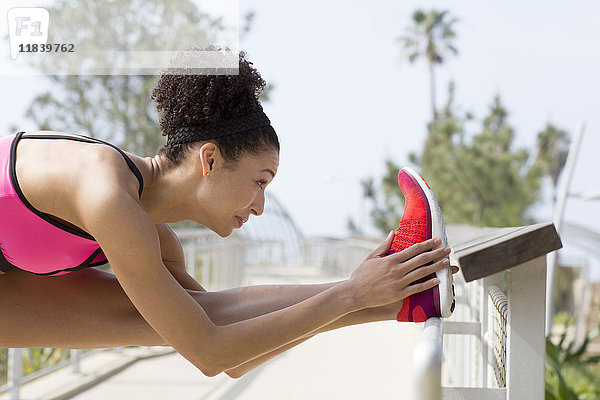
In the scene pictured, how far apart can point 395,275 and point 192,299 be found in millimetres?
473

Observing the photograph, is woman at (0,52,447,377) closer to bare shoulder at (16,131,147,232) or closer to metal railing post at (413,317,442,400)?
bare shoulder at (16,131,147,232)

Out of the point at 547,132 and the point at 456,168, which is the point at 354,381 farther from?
the point at 547,132

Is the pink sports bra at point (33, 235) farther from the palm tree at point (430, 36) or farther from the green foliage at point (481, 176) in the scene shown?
the palm tree at point (430, 36)

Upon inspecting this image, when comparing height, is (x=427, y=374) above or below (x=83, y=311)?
below

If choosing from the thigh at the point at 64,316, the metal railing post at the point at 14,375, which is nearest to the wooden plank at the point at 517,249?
the thigh at the point at 64,316

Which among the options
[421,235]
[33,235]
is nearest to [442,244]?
[421,235]

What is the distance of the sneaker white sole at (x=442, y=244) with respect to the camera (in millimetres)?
1574

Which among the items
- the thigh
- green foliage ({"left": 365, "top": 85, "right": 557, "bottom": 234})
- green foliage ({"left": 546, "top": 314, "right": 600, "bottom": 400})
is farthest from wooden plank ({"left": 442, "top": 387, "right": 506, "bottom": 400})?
green foliage ({"left": 365, "top": 85, "right": 557, "bottom": 234})

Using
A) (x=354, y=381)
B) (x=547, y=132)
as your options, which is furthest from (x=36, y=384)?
(x=547, y=132)

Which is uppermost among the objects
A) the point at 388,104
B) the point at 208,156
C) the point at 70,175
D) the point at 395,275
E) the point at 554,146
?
the point at 388,104

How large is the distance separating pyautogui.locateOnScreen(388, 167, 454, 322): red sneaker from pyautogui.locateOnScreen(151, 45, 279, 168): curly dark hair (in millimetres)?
390

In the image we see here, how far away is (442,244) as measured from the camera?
5.42 feet

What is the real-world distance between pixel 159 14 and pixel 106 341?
582 inches

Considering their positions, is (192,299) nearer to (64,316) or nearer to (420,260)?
(420,260)
